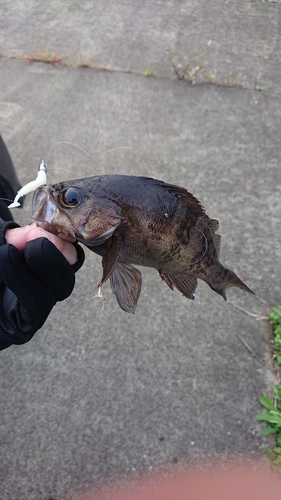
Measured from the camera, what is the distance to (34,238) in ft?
4.75

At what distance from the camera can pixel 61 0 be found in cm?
525

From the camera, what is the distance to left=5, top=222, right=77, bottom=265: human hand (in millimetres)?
1436

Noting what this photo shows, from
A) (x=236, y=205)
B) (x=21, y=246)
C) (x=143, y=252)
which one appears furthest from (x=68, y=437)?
(x=236, y=205)

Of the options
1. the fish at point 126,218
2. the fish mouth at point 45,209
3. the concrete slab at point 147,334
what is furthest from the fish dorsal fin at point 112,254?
the concrete slab at point 147,334

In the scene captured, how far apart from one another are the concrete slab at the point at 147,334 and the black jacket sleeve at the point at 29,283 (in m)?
0.71

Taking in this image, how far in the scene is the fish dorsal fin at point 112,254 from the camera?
1.22 meters

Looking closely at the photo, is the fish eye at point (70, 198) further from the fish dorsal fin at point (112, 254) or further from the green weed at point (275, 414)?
the green weed at point (275, 414)

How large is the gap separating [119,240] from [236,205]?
2211mm

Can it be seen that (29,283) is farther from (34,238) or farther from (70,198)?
(70,198)

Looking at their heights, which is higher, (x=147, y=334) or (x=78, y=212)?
(x=78, y=212)

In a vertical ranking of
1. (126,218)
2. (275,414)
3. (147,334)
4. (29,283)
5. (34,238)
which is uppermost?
(126,218)

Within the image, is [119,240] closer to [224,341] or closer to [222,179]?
[224,341]

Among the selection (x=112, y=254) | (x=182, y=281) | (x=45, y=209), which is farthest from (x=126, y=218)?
(x=182, y=281)

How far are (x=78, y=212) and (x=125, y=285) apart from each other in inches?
12.4
